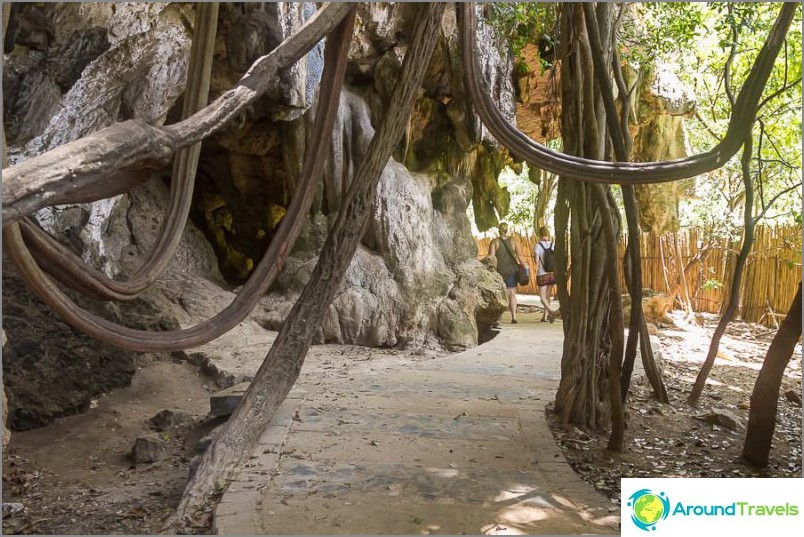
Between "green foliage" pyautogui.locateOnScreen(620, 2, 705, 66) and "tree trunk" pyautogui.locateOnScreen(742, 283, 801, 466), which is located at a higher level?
"green foliage" pyautogui.locateOnScreen(620, 2, 705, 66)

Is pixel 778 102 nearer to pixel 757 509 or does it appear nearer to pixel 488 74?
pixel 488 74

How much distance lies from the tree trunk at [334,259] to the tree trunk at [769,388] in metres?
2.30

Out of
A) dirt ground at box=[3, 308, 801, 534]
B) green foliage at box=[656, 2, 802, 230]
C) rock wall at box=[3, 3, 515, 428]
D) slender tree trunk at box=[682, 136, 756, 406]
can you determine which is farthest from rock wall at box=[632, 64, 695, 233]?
slender tree trunk at box=[682, 136, 756, 406]

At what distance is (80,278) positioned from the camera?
2469mm

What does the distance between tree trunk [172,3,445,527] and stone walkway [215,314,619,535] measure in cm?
20

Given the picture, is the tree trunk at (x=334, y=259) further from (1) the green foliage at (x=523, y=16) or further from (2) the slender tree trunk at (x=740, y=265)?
(1) the green foliage at (x=523, y=16)

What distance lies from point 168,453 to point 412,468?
1.85m

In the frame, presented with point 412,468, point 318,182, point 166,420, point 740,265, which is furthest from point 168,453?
point 740,265

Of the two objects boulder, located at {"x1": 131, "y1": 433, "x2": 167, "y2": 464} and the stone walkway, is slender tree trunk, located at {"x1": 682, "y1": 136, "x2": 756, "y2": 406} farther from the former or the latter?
boulder, located at {"x1": 131, "y1": 433, "x2": 167, "y2": 464}

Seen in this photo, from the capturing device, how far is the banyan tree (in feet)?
7.46

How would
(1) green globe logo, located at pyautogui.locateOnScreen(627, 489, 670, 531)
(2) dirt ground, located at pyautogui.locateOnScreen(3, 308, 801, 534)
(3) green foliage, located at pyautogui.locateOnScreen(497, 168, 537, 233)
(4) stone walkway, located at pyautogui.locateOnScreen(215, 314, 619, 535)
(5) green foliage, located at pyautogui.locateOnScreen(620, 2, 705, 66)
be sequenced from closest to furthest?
(1) green globe logo, located at pyautogui.locateOnScreen(627, 489, 670, 531), (4) stone walkway, located at pyautogui.locateOnScreen(215, 314, 619, 535), (2) dirt ground, located at pyautogui.locateOnScreen(3, 308, 801, 534), (5) green foliage, located at pyautogui.locateOnScreen(620, 2, 705, 66), (3) green foliage, located at pyautogui.locateOnScreen(497, 168, 537, 233)

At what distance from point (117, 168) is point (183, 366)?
13.7 ft

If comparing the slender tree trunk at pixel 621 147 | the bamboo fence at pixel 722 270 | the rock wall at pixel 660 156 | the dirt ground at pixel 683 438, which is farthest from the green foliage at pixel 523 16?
the rock wall at pixel 660 156

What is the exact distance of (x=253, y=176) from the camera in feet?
30.7
